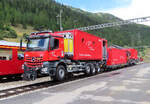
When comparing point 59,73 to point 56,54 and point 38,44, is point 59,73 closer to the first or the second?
point 56,54

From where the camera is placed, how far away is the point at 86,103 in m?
6.27

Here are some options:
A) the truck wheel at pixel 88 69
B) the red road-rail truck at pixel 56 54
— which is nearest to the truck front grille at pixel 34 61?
the red road-rail truck at pixel 56 54

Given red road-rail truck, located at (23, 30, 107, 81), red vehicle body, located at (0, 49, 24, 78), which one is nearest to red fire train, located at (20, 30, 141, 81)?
red road-rail truck, located at (23, 30, 107, 81)

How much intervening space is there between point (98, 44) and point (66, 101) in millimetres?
11583

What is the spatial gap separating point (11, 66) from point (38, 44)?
3.31 metres

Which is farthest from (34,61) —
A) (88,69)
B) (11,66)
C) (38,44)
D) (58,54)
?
(88,69)

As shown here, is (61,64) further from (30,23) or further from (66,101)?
(30,23)

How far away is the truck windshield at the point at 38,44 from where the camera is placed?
10.6 metres

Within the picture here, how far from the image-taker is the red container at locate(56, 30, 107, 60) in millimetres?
13037

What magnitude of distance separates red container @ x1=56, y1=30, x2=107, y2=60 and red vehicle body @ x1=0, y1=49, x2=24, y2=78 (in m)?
4.42

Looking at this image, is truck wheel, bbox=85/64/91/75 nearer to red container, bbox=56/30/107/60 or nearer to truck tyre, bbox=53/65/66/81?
red container, bbox=56/30/107/60

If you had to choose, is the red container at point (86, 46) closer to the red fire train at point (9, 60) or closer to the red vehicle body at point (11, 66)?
the red fire train at point (9, 60)

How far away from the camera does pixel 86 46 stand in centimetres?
1464

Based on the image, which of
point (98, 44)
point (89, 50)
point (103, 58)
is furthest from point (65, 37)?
point (103, 58)
